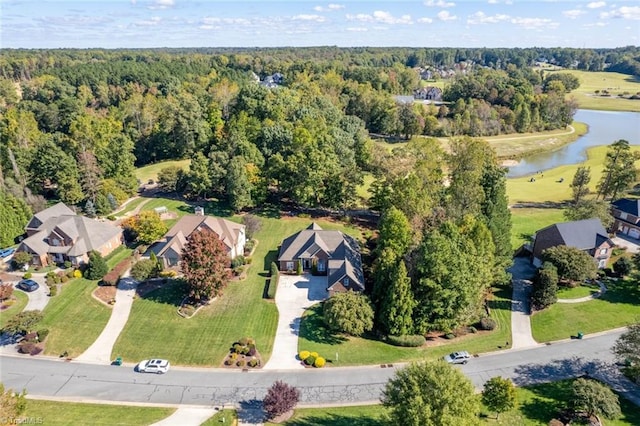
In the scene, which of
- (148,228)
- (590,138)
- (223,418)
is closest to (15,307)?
(148,228)

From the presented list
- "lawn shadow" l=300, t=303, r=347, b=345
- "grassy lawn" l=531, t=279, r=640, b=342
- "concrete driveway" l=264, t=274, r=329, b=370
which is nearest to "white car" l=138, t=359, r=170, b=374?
"concrete driveway" l=264, t=274, r=329, b=370

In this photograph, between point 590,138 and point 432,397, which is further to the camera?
point 590,138

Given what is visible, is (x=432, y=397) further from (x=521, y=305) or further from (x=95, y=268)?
(x=95, y=268)

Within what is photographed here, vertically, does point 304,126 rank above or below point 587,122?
above

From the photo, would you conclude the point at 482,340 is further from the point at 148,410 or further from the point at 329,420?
the point at 148,410

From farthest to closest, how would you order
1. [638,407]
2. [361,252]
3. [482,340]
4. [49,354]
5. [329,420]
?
[361,252]
[482,340]
[49,354]
[638,407]
[329,420]

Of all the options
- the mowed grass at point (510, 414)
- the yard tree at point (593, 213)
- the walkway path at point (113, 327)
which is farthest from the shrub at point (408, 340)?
the yard tree at point (593, 213)

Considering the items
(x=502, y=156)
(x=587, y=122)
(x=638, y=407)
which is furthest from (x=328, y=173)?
(x=587, y=122)
